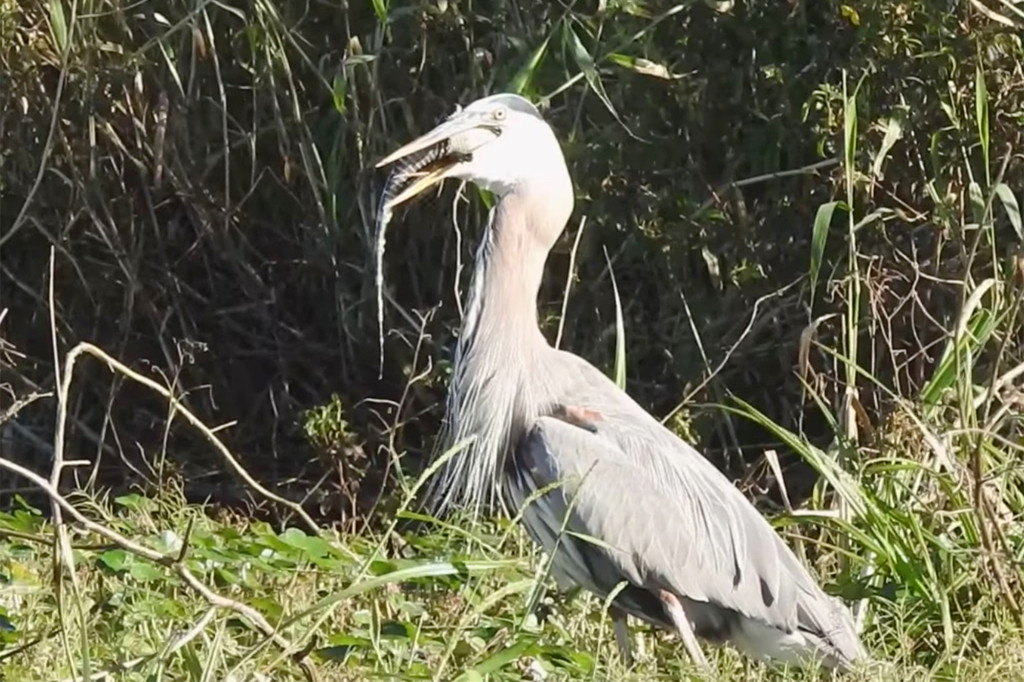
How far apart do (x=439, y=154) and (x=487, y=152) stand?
0.10 meters

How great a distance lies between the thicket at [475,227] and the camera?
465cm

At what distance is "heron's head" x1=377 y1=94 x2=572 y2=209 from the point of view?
386cm

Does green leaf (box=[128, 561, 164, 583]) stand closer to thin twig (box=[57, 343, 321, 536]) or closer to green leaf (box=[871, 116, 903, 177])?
thin twig (box=[57, 343, 321, 536])

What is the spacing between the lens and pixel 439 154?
12.8 feet

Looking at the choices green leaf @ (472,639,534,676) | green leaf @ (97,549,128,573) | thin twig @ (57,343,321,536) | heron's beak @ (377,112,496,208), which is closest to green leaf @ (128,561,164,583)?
green leaf @ (97,549,128,573)

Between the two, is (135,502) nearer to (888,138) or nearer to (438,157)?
(438,157)

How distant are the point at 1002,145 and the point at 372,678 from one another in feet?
8.18

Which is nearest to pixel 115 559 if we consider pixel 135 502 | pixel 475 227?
pixel 135 502

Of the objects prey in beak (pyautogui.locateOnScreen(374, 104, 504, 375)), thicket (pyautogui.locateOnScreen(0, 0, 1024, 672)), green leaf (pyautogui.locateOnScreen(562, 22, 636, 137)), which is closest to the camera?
prey in beak (pyautogui.locateOnScreen(374, 104, 504, 375))

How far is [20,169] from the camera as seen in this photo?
18.2ft

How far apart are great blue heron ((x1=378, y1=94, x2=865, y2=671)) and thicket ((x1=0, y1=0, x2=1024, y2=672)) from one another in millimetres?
368

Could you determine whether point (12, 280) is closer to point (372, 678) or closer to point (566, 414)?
point (566, 414)

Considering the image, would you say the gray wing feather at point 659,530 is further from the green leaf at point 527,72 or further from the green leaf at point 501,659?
the green leaf at point 527,72

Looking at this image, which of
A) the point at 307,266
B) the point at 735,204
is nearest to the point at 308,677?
the point at 735,204
